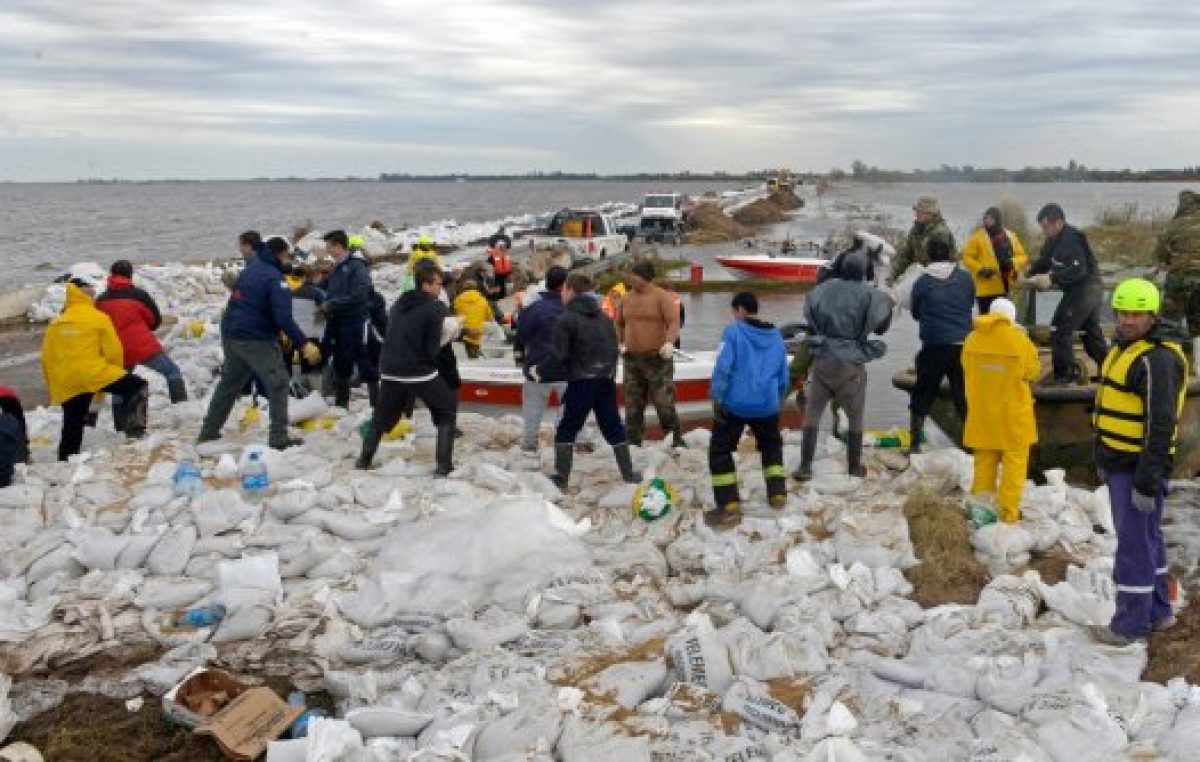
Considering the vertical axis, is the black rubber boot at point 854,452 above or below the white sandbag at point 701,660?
above

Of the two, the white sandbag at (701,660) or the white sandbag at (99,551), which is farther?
the white sandbag at (99,551)

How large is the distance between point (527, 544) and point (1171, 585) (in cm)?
362

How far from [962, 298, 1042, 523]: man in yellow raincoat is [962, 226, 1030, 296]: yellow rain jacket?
214cm

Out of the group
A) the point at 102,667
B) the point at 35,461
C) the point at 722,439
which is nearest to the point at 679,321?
the point at 722,439

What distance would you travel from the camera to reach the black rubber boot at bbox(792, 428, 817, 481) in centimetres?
768

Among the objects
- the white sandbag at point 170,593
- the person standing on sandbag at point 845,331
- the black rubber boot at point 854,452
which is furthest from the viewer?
the black rubber boot at point 854,452

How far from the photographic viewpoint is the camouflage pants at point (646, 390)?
861 cm

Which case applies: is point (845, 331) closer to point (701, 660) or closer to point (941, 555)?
point (941, 555)

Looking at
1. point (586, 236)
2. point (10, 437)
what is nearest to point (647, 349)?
point (10, 437)

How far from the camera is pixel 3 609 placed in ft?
19.1

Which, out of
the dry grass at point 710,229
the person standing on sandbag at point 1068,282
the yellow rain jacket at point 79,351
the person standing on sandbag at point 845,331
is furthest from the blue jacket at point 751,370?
the dry grass at point 710,229

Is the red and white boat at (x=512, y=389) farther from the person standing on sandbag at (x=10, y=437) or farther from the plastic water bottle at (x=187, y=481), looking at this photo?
the person standing on sandbag at (x=10, y=437)

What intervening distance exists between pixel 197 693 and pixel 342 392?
5006 millimetres

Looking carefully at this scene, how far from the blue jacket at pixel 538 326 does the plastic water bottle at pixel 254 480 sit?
212 centimetres
